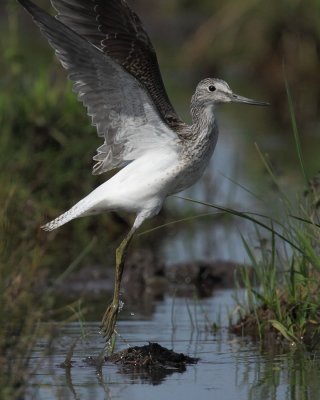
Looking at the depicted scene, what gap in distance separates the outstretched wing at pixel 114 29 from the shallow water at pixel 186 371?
1402mm

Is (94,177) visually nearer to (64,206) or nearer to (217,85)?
(64,206)

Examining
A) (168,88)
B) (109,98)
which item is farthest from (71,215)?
(168,88)

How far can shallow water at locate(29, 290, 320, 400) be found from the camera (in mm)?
6359

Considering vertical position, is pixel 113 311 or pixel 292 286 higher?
pixel 292 286

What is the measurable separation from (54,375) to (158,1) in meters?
21.8

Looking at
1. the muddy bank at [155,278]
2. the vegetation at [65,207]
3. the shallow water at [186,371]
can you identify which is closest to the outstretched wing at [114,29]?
the vegetation at [65,207]

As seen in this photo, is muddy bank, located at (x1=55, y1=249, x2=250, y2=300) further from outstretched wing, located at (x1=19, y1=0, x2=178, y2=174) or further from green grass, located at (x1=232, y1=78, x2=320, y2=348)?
outstretched wing, located at (x1=19, y1=0, x2=178, y2=174)

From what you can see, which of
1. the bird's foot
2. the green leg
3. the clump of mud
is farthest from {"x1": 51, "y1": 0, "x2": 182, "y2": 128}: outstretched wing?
the clump of mud

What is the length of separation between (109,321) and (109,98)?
54.3 inches

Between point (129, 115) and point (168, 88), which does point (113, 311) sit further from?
point (168, 88)

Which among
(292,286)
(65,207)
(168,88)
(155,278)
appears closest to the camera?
(292,286)

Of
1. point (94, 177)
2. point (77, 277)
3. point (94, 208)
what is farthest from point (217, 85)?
point (94, 177)

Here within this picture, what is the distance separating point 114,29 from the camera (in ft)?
25.7

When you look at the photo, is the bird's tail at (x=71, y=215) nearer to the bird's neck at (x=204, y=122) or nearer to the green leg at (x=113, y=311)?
the green leg at (x=113, y=311)
